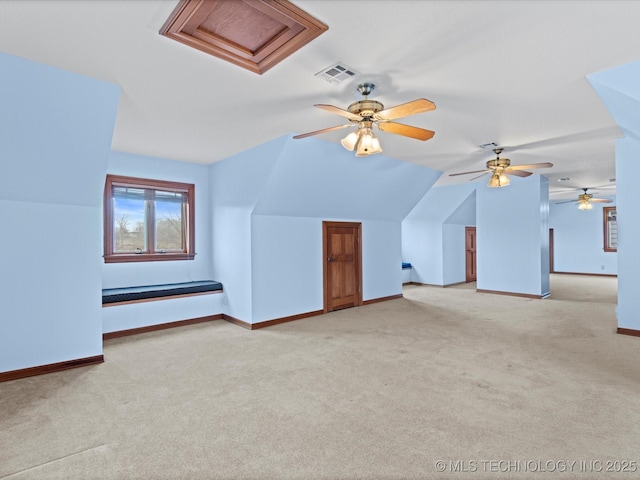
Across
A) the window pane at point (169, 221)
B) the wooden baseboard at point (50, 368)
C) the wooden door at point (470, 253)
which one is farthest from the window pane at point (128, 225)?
the wooden door at point (470, 253)

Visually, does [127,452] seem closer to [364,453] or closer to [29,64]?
[364,453]

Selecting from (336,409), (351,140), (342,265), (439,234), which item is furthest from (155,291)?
(439,234)

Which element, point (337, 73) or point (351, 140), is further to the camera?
point (351, 140)

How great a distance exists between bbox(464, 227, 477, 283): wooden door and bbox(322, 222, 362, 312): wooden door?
14.6 ft

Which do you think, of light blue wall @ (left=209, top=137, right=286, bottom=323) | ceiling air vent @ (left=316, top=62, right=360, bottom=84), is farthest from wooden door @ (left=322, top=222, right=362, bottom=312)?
ceiling air vent @ (left=316, top=62, right=360, bottom=84)

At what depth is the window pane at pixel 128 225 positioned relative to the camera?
5119mm

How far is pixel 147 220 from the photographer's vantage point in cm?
541

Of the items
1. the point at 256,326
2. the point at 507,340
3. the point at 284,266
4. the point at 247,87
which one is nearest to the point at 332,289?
the point at 284,266

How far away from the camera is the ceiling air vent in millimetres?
2621

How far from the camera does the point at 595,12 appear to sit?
2.05 m

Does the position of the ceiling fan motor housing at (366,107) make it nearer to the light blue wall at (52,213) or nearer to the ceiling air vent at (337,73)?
the ceiling air vent at (337,73)

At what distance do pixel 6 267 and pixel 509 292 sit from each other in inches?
326

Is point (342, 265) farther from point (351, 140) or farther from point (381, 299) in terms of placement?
point (351, 140)

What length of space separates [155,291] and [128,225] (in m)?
1.11
